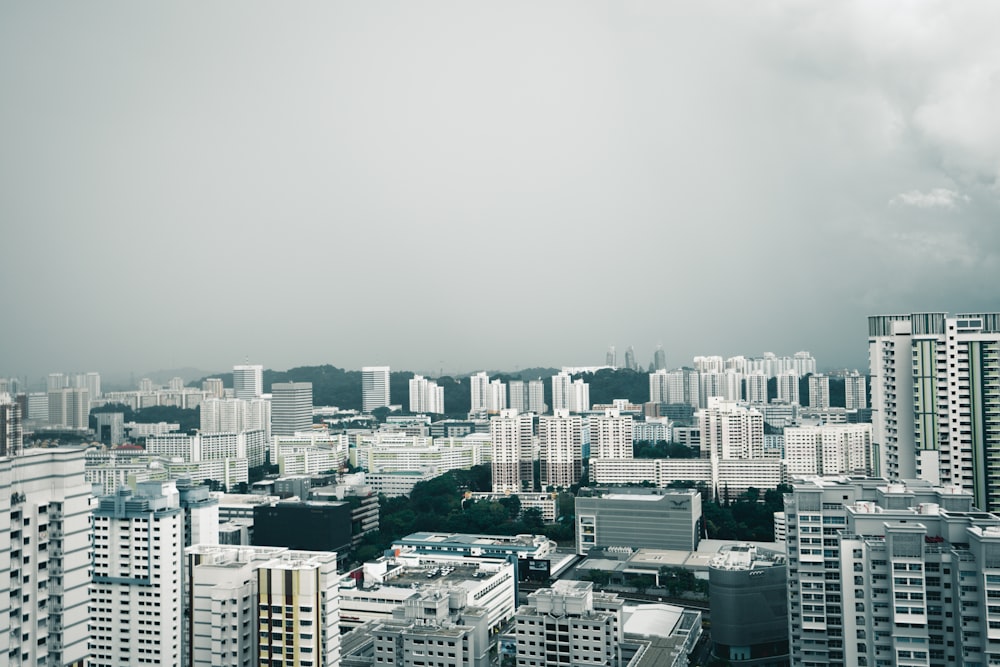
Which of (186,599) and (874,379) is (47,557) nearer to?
(186,599)

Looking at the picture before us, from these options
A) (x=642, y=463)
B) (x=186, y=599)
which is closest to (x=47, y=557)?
(x=186, y=599)

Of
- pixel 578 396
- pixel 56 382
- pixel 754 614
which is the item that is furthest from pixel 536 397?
pixel 56 382

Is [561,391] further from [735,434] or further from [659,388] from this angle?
[735,434]

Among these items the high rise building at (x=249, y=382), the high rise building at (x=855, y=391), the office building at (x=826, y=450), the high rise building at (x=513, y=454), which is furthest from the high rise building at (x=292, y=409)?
the high rise building at (x=855, y=391)

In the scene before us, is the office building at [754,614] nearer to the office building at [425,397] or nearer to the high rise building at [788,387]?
the office building at [425,397]

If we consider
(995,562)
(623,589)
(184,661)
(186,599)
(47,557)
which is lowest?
(623,589)

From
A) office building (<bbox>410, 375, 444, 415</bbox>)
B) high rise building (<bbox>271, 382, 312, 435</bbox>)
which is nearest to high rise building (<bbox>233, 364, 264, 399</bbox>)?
high rise building (<bbox>271, 382, 312, 435</bbox>)
